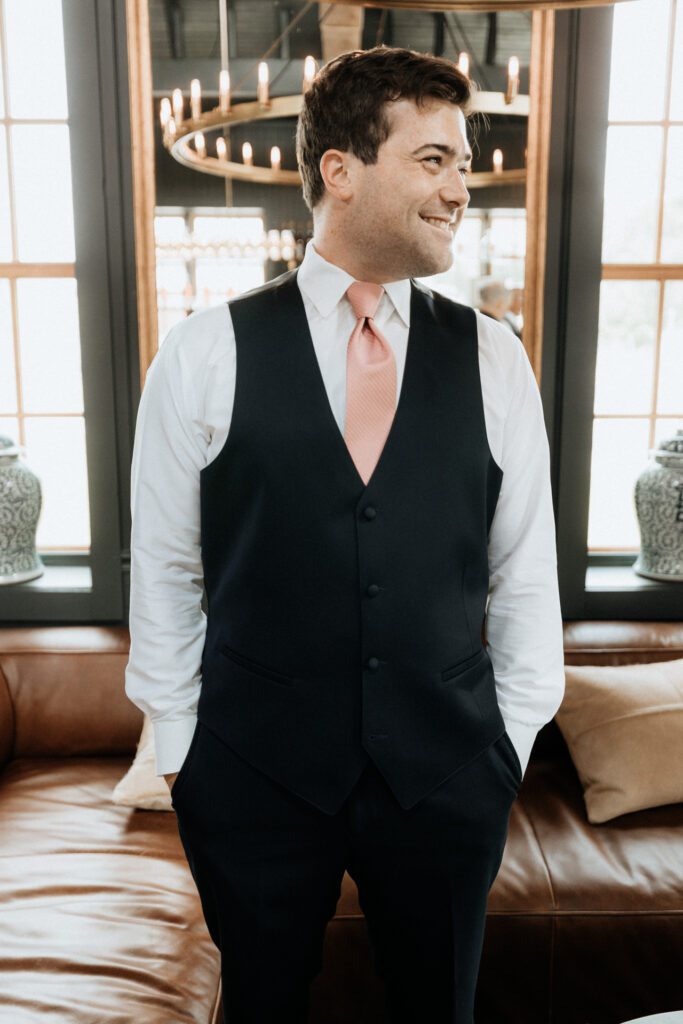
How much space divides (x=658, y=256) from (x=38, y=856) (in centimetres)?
242

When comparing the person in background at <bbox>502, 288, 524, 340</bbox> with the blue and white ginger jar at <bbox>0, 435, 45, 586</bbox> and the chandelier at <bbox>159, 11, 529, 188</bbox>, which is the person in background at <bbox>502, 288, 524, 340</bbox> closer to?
the chandelier at <bbox>159, 11, 529, 188</bbox>

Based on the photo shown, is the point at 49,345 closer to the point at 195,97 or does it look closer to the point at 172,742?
the point at 195,97

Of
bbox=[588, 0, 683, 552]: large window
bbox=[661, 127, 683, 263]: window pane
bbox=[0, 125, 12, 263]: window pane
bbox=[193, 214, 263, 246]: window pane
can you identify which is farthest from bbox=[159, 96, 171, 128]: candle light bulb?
bbox=[661, 127, 683, 263]: window pane

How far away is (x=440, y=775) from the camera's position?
1.21 m

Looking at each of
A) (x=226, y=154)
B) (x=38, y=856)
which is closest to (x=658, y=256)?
(x=226, y=154)

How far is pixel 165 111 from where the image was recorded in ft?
8.09

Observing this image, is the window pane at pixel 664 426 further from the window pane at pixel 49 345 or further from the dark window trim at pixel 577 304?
the window pane at pixel 49 345

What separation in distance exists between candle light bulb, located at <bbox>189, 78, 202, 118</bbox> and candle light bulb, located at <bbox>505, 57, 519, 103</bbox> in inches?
34.4

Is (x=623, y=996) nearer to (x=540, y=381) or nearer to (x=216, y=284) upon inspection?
(x=540, y=381)

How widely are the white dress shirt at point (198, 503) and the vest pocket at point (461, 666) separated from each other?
0.34ft

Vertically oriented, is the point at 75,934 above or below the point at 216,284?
below

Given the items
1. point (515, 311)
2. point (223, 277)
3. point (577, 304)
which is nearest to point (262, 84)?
point (223, 277)

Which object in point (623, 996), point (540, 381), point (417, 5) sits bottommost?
point (623, 996)

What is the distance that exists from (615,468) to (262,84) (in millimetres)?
1589
